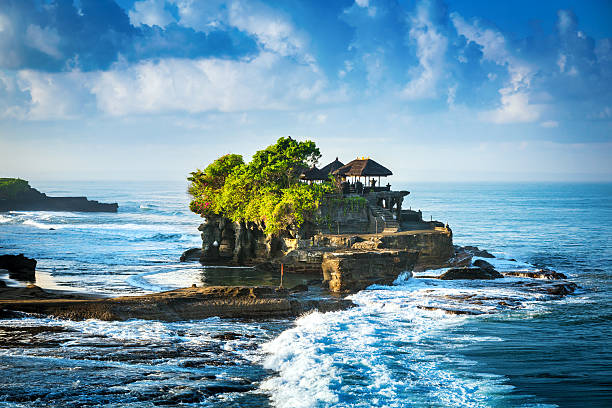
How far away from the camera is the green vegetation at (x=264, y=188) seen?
1620 inches

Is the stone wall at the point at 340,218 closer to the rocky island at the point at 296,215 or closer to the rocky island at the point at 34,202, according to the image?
the rocky island at the point at 296,215

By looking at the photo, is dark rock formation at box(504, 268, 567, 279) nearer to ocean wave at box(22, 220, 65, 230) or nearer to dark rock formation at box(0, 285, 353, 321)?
dark rock formation at box(0, 285, 353, 321)

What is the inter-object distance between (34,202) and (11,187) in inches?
191

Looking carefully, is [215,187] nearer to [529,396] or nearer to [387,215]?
[387,215]

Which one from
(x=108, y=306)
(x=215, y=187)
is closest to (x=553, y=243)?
(x=215, y=187)

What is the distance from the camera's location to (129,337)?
21.7m

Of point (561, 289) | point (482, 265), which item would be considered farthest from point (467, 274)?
point (561, 289)

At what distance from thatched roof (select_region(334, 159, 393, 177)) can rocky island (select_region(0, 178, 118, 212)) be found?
64078 mm

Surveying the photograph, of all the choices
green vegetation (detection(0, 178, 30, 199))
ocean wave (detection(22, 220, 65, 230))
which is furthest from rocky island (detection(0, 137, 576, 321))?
green vegetation (detection(0, 178, 30, 199))

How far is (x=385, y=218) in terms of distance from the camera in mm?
45312

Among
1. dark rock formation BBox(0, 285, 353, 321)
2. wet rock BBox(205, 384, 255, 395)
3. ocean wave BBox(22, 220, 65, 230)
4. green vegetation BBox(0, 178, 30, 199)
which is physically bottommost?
wet rock BBox(205, 384, 255, 395)

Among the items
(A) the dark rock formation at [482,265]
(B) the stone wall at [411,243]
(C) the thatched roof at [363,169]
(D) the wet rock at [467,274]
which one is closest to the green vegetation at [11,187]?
(C) the thatched roof at [363,169]

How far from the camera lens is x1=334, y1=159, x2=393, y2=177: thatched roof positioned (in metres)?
47.3

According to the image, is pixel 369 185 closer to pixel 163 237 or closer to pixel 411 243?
pixel 411 243
